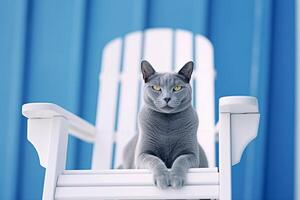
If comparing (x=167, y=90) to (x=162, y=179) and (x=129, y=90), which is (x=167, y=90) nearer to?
(x=162, y=179)

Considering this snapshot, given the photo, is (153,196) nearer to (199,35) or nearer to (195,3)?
(199,35)

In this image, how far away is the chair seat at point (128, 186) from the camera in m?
0.99

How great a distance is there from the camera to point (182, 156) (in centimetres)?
106

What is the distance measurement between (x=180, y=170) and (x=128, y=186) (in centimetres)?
12

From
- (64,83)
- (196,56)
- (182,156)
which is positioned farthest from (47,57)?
(182,156)

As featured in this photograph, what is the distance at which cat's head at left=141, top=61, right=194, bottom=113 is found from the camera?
1.08 metres

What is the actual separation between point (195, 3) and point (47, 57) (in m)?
0.63

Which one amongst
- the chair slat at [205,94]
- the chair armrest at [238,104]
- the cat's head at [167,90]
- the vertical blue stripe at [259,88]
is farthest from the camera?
the vertical blue stripe at [259,88]

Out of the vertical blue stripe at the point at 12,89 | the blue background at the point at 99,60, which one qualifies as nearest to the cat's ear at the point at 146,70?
the blue background at the point at 99,60

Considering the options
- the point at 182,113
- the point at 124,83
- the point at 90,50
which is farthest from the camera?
the point at 90,50

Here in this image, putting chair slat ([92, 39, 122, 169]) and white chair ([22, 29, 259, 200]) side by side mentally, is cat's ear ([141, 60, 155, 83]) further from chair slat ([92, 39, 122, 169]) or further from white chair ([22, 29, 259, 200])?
chair slat ([92, 39, 122, 169])

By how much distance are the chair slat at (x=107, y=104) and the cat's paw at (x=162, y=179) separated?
64 centimetres

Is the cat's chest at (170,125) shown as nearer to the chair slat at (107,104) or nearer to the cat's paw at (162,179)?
the cat's paw at (162,179)

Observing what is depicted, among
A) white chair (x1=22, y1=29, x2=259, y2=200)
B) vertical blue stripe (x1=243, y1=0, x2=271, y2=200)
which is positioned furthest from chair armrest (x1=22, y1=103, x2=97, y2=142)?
vertical blue stripe (x1=243, y1=0, x2=271, y2=200)
